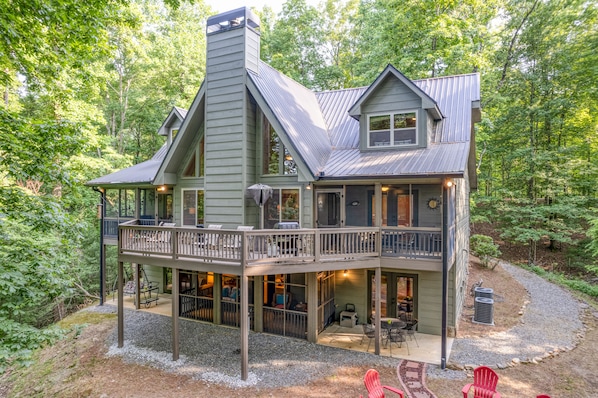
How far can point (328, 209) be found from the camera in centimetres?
1233

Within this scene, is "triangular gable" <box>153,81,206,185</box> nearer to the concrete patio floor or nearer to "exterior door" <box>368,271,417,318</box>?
the concrete patio floor

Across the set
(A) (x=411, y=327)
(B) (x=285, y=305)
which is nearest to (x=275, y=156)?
(B) (x=285, y=305)

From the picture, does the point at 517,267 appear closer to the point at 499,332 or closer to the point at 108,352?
the point at 499,332

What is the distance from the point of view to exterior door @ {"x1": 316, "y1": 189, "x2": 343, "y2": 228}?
12.1 metres

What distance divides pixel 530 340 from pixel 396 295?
439 centimetres

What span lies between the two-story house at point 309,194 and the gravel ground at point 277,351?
71 cm

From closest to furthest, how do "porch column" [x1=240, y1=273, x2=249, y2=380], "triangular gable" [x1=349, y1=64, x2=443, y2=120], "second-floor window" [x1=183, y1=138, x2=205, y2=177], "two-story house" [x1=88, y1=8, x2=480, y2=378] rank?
1. "porch column" [x1=240, y1=273, x2=249, y2=380]
2. "two-story house" [x1=88, y1=8, x2=480, y2=378]
3. "triangular gable" [x1=349, y1=64, x2=443, y2=120]
4. "second-floor window" [x1=183, y1=138, x2=205, y2=177]

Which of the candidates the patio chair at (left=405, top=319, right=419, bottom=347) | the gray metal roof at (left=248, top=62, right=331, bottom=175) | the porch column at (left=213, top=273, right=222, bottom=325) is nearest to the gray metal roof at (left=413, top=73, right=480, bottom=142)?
the gray metal roof at (left=248, top=62, right=331, bottom=175)

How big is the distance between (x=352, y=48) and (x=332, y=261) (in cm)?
2470

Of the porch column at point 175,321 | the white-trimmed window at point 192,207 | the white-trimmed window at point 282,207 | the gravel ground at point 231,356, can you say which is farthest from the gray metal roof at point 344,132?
the gravel ground at point 231,356

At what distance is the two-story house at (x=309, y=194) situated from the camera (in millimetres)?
10156

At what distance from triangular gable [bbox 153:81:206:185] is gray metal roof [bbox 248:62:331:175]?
254 cm

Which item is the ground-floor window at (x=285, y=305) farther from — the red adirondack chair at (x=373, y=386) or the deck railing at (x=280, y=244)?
the red adirondack chair at (x=373, y=386)

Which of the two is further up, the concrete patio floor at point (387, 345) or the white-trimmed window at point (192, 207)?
the white-trimmed window at point (192, 207)
